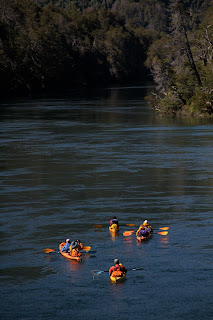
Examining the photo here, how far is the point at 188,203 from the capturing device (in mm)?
34906

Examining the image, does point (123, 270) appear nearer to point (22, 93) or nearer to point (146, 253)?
point (146, 253)

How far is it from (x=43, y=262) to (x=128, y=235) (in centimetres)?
524

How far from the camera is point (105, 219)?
104 feet

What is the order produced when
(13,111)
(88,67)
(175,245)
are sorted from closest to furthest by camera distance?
(175,245) → (13,111) → (88,67)

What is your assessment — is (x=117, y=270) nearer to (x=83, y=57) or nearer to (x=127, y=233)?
(x=127, y=233)

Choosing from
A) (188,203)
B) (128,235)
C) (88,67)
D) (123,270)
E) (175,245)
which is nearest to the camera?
(123,270)

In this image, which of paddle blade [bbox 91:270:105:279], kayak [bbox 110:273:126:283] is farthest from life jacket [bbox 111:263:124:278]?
paddle blade [bbox 91:270:105:279]

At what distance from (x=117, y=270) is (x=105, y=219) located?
27.2 ft

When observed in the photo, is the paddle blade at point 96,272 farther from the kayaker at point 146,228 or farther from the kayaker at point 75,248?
the kayaker at point 146,228

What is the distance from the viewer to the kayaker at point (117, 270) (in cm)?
2355

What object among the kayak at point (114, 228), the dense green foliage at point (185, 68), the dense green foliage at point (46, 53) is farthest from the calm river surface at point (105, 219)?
the dense green foliage at point (46, 53)

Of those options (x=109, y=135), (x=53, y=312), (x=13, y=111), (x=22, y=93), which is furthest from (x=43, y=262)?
(x=22, y=93)

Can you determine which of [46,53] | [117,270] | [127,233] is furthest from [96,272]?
[46,53]

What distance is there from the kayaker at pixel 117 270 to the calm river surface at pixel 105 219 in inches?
18.7
